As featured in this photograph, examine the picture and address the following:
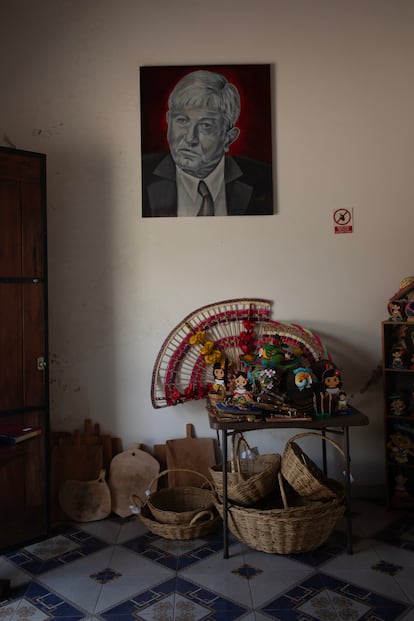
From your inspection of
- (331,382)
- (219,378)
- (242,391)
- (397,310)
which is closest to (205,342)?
(219,378)

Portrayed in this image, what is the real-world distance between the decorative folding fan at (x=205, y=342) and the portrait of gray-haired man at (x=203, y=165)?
0.66m

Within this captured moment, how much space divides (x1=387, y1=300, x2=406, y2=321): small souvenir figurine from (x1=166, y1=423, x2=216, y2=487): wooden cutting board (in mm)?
1440

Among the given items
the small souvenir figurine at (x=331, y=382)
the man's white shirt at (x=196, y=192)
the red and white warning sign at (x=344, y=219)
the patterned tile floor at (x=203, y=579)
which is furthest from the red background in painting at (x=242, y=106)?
the patterned tile floor at (x=203, y=579)

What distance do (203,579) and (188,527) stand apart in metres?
0.41

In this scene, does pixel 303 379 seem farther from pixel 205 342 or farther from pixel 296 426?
pixel 205 342

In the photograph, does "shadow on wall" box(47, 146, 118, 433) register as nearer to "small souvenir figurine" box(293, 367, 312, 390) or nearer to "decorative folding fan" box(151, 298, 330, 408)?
"decorative folding fan" box(151, 298, 330, 408)

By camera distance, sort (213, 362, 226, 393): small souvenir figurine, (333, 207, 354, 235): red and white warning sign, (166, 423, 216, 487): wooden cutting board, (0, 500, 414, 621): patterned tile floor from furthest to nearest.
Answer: (333, 207, 354, 235): red and white warning sign
(166, 423, 216, 487): wooden cutting board
(213, 362, 226, 393): small souvenir figurine
(0, 500, 414, 621): patterned tile floor

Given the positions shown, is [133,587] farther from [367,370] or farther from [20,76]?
[20,76]

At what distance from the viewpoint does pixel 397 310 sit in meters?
3.55

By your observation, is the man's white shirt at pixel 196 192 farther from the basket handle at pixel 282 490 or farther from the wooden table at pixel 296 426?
the basket handle at pixel 282 490

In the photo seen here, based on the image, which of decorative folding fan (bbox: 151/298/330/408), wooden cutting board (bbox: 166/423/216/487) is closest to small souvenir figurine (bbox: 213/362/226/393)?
decorative folding fan (bbox: 151/298/330/408)

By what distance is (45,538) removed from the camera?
3.33 metres

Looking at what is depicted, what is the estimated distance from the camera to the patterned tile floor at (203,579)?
252cm

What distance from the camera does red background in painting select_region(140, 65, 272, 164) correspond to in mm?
3783
